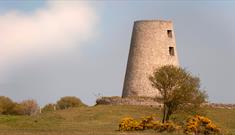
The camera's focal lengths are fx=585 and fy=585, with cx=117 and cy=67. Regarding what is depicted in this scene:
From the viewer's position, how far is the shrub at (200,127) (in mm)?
28139

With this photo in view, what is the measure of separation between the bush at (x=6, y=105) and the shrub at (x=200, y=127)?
29.8 m

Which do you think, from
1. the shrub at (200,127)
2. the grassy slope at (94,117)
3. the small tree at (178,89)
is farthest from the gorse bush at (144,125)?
the grassy slope at (94,117)

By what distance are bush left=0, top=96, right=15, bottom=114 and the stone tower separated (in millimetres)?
12036

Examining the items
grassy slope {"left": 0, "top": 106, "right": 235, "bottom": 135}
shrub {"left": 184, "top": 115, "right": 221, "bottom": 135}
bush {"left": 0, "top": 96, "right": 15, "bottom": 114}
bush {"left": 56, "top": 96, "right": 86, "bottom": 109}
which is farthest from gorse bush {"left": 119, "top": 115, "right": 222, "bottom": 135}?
bush {"left": 56, "top": 96, "right": 86, "bottom": 109}

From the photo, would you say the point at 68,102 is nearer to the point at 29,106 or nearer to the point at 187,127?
the point at 29,106

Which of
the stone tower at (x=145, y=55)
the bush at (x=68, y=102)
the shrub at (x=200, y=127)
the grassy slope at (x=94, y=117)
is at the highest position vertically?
the stone tower at (x=145, y=55)

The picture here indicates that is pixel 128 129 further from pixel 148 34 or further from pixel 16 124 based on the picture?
pixel 148 34

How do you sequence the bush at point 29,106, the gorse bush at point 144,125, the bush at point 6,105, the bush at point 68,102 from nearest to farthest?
1. the gorse bush at point 144,125
2. the bush at point 6,105
3. the bush at point 29,106
4. the bush at point 68,102

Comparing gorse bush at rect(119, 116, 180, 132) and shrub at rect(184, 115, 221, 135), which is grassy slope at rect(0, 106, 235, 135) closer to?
gorse bush at rect(119, 116, 180, 132)

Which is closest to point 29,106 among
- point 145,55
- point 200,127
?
point 145,55

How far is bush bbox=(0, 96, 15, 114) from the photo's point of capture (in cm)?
5538

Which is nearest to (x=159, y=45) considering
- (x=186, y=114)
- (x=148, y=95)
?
(x=148, y=95)

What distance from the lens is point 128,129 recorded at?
29.7 metres

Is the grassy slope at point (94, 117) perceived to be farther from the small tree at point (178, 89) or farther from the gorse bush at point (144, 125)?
the gorse bush at point (144, 125)
